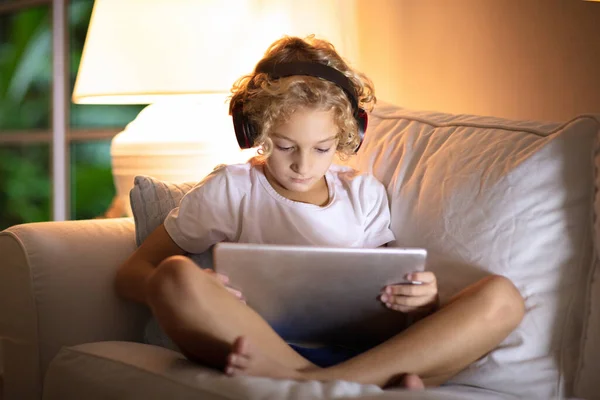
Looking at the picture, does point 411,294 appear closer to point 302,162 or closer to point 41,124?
point 302,162

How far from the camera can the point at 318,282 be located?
3.68 feet

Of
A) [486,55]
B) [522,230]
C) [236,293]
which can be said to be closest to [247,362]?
[236,293]

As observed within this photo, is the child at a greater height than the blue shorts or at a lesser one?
greater

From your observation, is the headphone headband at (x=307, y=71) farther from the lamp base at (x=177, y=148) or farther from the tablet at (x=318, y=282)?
the lamp base at (x=177, y=148)

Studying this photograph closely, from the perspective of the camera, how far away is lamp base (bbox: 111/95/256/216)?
197cm

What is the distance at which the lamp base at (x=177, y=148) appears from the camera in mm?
1970

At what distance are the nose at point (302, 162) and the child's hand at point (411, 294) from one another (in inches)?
11.8

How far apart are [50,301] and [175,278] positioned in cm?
40

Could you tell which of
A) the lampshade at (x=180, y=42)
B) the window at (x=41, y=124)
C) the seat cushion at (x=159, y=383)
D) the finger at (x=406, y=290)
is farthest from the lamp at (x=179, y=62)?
the window at (x=41, y=124)

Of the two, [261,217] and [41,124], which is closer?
[261,217]

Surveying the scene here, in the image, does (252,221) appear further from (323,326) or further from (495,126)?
(495,126)

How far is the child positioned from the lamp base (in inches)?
19.1

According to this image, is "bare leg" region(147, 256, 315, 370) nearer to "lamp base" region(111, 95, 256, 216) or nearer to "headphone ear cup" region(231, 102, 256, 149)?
"headphone ear cup" region(231, 102, 256, 149)

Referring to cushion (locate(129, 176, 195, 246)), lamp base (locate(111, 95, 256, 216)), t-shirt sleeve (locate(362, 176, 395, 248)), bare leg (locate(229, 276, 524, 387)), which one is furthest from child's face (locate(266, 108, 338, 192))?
lamp base (locate(111, 95, 256, 216))
